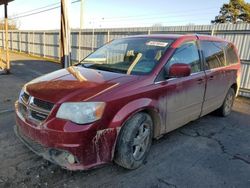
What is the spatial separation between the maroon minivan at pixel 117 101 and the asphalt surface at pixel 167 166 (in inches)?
10.6

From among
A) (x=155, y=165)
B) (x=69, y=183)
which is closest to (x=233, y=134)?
(x=155, y=165)

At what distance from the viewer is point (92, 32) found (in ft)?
48.2

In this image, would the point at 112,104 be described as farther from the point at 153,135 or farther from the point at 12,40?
the point at 12,40

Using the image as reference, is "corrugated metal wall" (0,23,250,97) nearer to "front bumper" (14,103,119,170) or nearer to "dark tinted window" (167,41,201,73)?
"dark tinted window" (167,41,201,73)

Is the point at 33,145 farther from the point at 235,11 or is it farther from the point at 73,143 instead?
the point at 235,11

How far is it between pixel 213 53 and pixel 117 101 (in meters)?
2.89

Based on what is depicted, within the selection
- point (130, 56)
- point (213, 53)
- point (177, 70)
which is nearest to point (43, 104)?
point (130, 56)

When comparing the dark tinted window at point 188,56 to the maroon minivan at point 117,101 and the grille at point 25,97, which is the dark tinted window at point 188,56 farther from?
the grille at point 25,97

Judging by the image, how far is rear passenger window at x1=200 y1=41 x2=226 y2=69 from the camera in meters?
4.70

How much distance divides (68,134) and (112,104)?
597mm

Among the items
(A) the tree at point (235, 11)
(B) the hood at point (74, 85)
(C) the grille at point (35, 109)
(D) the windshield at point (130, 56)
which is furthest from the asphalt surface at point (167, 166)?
(A) the tree at point (235, 11)

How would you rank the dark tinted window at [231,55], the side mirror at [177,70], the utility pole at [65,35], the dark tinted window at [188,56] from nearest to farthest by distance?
the side mirror at [177,70]
the dark tinted window at [188,56]
the dark tinted window at [231,55]
the utility pole at [65,35]

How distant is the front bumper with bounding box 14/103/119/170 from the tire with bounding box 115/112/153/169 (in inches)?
6.6

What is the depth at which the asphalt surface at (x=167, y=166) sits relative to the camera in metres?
3.04
